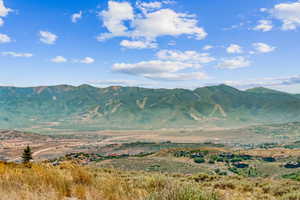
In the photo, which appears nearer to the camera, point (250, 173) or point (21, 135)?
point (250, 173)

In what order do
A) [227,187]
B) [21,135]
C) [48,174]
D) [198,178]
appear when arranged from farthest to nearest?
[21,135], [198,178], [227,187], [48,174]

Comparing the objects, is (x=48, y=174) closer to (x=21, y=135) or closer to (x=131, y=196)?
(x=131, y=196)

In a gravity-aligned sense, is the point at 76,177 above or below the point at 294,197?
above

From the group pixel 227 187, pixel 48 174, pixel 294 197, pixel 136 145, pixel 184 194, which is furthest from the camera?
pixel 136 145

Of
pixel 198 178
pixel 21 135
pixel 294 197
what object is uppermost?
pixel 294 197

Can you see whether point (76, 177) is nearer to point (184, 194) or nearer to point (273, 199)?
point (184, 194)

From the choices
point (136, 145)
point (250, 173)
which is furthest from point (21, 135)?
point (250, 173)

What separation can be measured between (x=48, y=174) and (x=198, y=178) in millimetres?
11106

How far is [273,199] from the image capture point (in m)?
9.93

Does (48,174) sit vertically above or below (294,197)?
above

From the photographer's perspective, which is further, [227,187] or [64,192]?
[227,187]

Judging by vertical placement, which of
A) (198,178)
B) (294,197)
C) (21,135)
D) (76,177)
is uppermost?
(76,177)

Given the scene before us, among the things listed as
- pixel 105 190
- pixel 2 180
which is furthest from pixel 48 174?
pixel 105 190

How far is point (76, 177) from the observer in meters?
8.21
